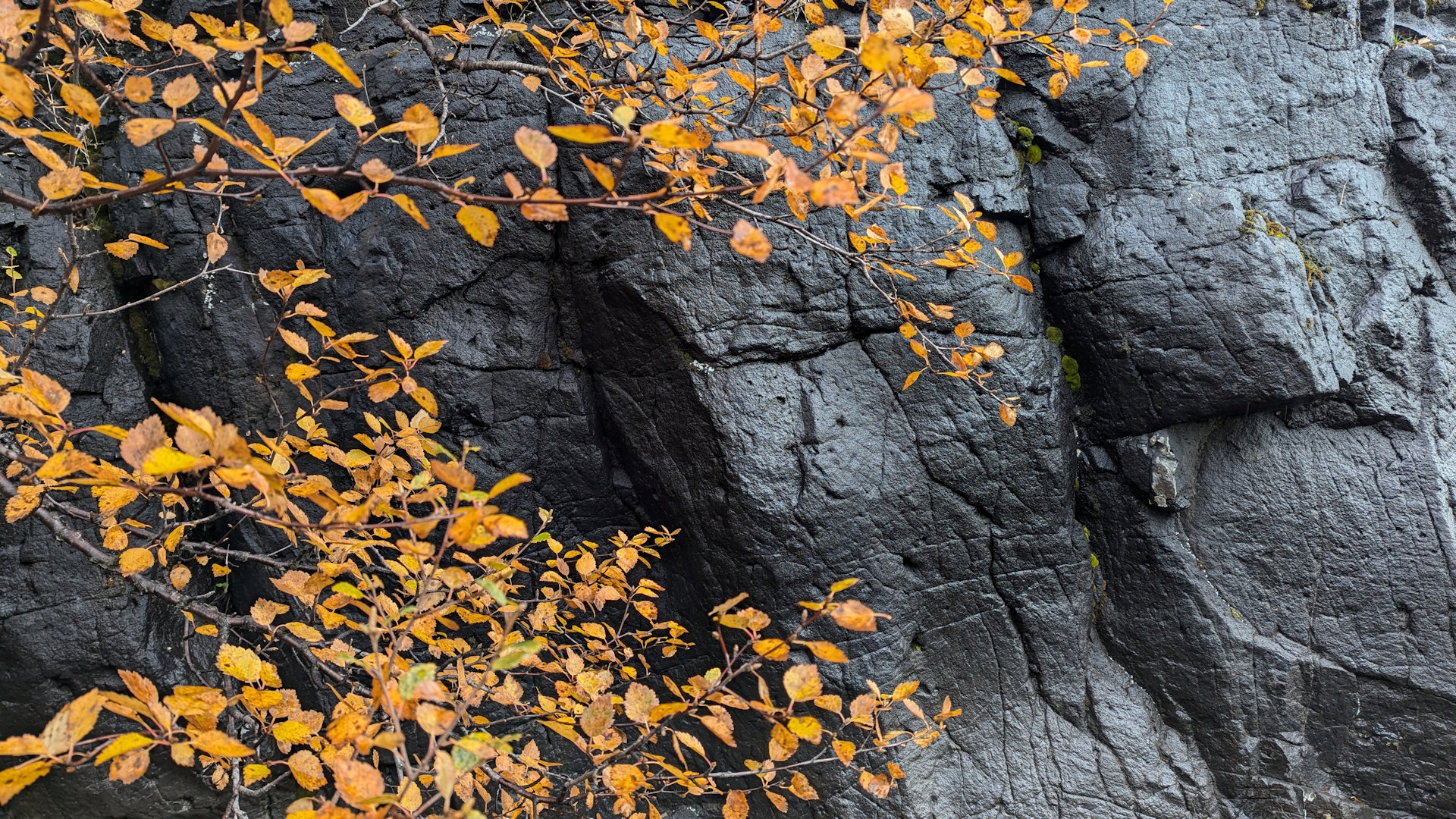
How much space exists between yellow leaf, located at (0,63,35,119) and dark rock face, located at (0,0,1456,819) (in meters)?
2.31

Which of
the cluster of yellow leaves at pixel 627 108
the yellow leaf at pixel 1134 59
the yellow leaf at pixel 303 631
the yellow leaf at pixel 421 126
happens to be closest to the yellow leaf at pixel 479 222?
the cluster of yellow leaves at pixel 627 108

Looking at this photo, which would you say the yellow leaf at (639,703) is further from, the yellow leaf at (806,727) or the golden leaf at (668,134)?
the golden leaf at (668,134)

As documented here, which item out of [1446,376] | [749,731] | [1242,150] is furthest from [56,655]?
[1446,376]

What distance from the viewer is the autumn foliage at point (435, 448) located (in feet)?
3.94

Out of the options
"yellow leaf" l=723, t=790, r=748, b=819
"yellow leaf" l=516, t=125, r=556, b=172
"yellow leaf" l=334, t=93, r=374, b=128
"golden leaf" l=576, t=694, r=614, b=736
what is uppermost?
"yellow leaf" l=334, t=93, r=374, b=128

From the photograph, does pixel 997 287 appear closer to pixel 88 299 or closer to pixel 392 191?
pixel 392 191

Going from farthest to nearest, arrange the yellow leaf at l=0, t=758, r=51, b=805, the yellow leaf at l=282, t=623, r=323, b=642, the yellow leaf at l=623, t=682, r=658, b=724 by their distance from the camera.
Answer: the yellow leaf at l=282, t=623, r=323, b=642 < the yellow leaf at l=623, t=682, r=658, b=724 < the yellow leaf at l=0, t=758, r=51, b=805

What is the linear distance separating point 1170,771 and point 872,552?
1845 millimetres

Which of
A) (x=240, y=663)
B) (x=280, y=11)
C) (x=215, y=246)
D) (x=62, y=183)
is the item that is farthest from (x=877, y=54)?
(x=215, y=246)

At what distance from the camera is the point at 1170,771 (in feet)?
12.1

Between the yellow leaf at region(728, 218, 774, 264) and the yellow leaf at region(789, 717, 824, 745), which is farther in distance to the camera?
the yellow leaf at region(789, 717, 824, 745)

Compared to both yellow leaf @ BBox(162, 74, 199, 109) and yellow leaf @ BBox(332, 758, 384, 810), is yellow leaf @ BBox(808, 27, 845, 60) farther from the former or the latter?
yellow leaf @ BBox(332, 758, 384, 810)

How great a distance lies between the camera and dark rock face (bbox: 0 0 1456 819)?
3.47m

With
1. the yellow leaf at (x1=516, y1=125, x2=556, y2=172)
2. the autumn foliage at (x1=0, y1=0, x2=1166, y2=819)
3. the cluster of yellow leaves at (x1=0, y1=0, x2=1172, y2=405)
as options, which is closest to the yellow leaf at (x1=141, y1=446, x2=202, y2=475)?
the autumn foliage at (x1=0, y1=0, x2=1166, y2=819)
